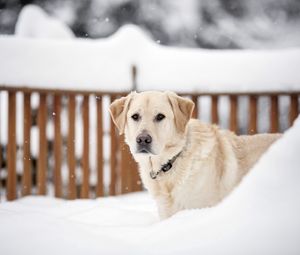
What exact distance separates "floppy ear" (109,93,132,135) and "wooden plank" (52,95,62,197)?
1879 millimetres

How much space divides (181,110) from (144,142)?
16.8 inches

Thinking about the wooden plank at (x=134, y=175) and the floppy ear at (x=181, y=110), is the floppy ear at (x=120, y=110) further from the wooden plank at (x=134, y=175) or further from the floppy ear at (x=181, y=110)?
the wooden plank at (x=134, y=175)

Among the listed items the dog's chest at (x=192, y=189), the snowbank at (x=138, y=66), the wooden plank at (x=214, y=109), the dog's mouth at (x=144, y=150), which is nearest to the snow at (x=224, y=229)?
the dog's chest at (x=192, y=189)

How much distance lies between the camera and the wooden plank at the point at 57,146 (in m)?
5.04

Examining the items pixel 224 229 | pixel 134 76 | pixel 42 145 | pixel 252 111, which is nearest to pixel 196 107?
pixel 252 111

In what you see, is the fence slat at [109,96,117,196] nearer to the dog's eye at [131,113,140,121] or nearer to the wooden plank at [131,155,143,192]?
the wooden plank at [131,155,143,192]

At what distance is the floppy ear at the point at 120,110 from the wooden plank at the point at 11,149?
6.51 feet

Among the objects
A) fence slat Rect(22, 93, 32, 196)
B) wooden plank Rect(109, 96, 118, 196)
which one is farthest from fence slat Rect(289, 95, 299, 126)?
fence slat Rect(22, 93, 32, 196)

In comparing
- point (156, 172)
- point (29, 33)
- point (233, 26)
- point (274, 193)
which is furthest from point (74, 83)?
point (233, 26)

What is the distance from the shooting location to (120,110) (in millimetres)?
3393

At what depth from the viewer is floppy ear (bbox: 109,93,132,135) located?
333 cm

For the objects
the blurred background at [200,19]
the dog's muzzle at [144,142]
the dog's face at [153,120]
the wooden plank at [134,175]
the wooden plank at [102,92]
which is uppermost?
the blurred background at [200,19]

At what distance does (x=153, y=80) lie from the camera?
5625 millimetres

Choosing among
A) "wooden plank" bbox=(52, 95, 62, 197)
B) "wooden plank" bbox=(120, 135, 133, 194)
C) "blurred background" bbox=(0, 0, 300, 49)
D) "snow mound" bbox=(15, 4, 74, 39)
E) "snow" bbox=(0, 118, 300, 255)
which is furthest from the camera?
"blurred background" bbox=(0, 0, 300, 49)
